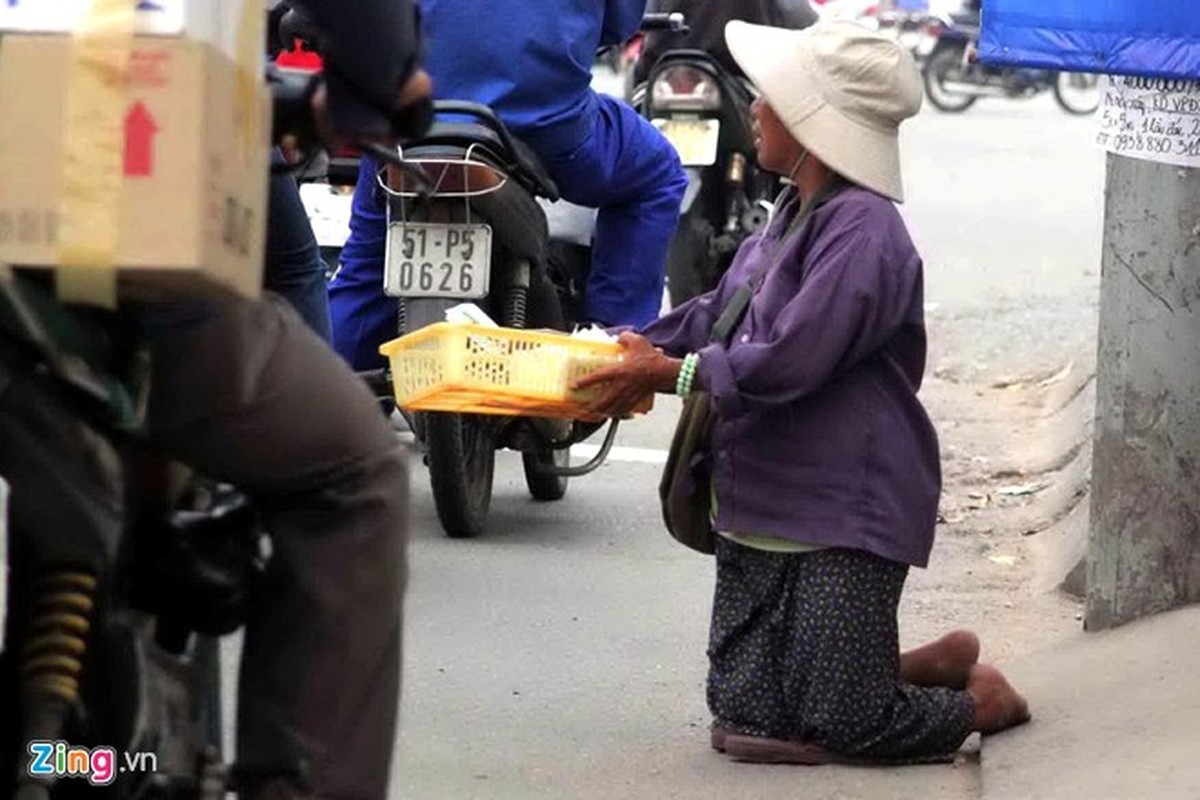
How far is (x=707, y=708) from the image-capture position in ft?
18.2

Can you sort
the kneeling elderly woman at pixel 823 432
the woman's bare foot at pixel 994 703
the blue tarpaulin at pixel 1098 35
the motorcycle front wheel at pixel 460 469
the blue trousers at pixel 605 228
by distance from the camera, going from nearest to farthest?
the kneeling elderly woman at pixel 823 432
the woman's bare foot at pixel 994 703
the blue tarpaulin at pixel 1098 35
the motorcycle front wheel at pixel 460 469
the blue trousers at pixel 605 228

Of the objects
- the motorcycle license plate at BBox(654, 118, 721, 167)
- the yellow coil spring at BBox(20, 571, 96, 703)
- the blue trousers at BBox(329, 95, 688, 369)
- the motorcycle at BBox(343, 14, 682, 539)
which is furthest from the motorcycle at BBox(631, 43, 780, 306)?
the yellow coil spring at BBox(20, 571, 96, 703)

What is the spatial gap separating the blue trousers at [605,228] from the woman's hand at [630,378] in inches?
72.7

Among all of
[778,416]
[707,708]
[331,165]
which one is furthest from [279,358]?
[331,165]

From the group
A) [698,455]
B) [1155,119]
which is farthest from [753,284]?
[1155,119]

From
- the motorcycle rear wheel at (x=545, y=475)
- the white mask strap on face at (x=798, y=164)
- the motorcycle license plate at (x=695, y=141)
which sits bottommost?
the motorcycle rear wheel at (x=545, y=475)

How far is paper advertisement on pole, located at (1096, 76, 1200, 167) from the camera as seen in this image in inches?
211

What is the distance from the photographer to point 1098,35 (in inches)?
208

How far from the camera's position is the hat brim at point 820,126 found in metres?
4.99

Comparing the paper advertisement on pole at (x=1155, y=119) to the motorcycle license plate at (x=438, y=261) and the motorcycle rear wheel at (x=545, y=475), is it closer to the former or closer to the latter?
the motorcycle license plate at (x=438, y=261)

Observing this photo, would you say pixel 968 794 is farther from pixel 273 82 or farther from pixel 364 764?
pixel 273 82

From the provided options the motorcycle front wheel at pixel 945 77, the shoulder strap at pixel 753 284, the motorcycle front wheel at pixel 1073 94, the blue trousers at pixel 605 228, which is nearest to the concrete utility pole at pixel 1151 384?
the shoulder strap at pixel 753 284

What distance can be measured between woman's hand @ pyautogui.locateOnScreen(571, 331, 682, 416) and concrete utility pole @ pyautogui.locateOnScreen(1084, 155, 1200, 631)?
43.7 inches

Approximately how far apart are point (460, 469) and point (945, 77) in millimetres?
24215
